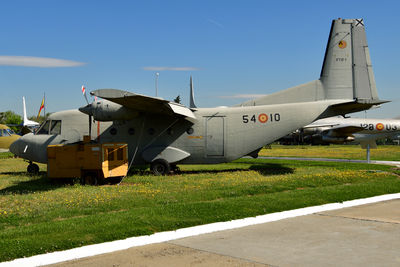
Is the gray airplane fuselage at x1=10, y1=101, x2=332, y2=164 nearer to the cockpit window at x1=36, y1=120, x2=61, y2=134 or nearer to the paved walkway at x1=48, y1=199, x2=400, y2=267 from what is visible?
the cockpit window at x1=36, y1=120, x2=61, y2=134

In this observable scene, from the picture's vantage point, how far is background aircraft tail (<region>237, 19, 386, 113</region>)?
18109 mm

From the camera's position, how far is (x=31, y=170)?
19344mm

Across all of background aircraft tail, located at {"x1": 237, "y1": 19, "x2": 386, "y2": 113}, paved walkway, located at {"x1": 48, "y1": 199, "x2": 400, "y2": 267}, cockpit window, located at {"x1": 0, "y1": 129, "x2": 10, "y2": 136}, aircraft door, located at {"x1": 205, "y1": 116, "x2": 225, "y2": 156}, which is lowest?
paved walkway, located at {"x1": 48, "y1": 199, "x2": 400, "y2": 267}

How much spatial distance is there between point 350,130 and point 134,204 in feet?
107

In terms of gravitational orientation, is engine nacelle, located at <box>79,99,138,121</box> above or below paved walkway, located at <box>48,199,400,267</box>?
above

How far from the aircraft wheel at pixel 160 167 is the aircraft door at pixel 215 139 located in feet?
6.52

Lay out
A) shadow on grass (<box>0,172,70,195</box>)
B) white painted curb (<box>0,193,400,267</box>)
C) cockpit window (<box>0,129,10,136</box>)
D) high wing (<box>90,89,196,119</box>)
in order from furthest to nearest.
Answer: cockpit window (<box>0,129,10,136</box>) < high wing (<box>90,89,196,119</box>) < shadow on grass (<box>0,172,70,195</box>) < white painted curb (<box>0,193,400,267</box>)

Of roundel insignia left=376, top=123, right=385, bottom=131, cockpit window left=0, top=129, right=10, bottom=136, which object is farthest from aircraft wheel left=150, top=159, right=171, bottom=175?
roundel insignia left=376, top=123, right=385, bottom=131

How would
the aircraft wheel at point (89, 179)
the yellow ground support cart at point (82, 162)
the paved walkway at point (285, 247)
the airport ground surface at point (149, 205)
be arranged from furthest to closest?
the aircraft wheel at point (89, 179), the yellow ground support cart at point (82, 162), the airport ground surface at point (149, 205), the paved walkway at point (285, 247)

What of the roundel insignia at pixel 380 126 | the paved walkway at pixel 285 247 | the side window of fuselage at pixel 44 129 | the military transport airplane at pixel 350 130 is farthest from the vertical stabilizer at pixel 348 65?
the roundel insignia at pixel 380 126

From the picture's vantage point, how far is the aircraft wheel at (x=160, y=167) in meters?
18.0

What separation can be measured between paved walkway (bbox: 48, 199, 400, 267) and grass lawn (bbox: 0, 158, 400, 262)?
2.82ft

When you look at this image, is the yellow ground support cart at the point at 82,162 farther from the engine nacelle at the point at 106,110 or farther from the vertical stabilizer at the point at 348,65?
the vertical stabilizer at the point at 348,65

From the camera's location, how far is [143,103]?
53.0 feet
